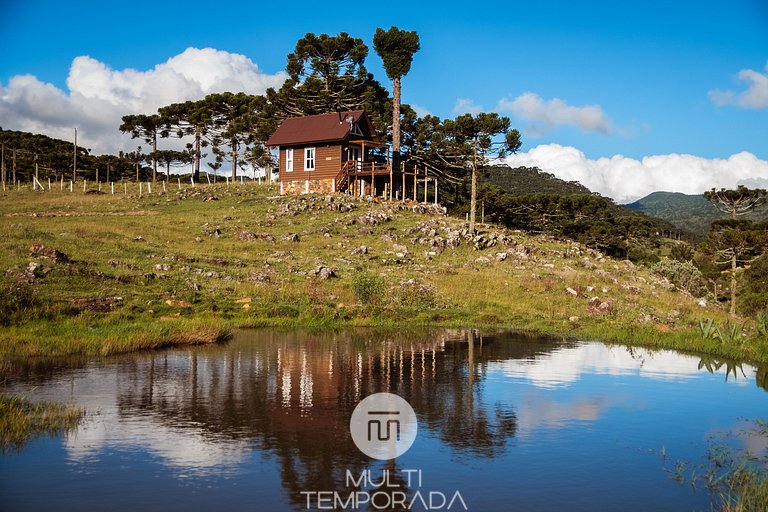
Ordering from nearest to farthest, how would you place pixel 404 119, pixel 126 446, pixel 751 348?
1. pixel 126 446
2. pixel 751 348
3. pixel 404 119

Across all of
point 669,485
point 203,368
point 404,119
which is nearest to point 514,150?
point 404,119

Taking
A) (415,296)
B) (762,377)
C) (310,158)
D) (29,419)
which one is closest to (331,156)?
(310,158)

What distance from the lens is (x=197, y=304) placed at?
85.0ft

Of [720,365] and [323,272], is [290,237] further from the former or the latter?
[720,365]

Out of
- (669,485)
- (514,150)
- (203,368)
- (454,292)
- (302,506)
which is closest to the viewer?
(302,506)

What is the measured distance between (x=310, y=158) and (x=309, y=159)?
0.15 m

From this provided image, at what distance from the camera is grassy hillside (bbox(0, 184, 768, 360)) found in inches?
854

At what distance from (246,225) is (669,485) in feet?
130

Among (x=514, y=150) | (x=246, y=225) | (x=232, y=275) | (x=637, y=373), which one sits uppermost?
(x=514, y=150)

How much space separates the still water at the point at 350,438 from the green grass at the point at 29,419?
317 millimetres

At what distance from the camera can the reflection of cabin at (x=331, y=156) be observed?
5706 cm

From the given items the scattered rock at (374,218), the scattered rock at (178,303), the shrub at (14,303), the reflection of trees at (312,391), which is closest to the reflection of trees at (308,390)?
the reflection of trees at (312,391)

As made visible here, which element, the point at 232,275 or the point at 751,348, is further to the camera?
the point at 232,275

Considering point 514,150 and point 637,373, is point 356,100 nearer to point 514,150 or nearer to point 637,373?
point 514,150
